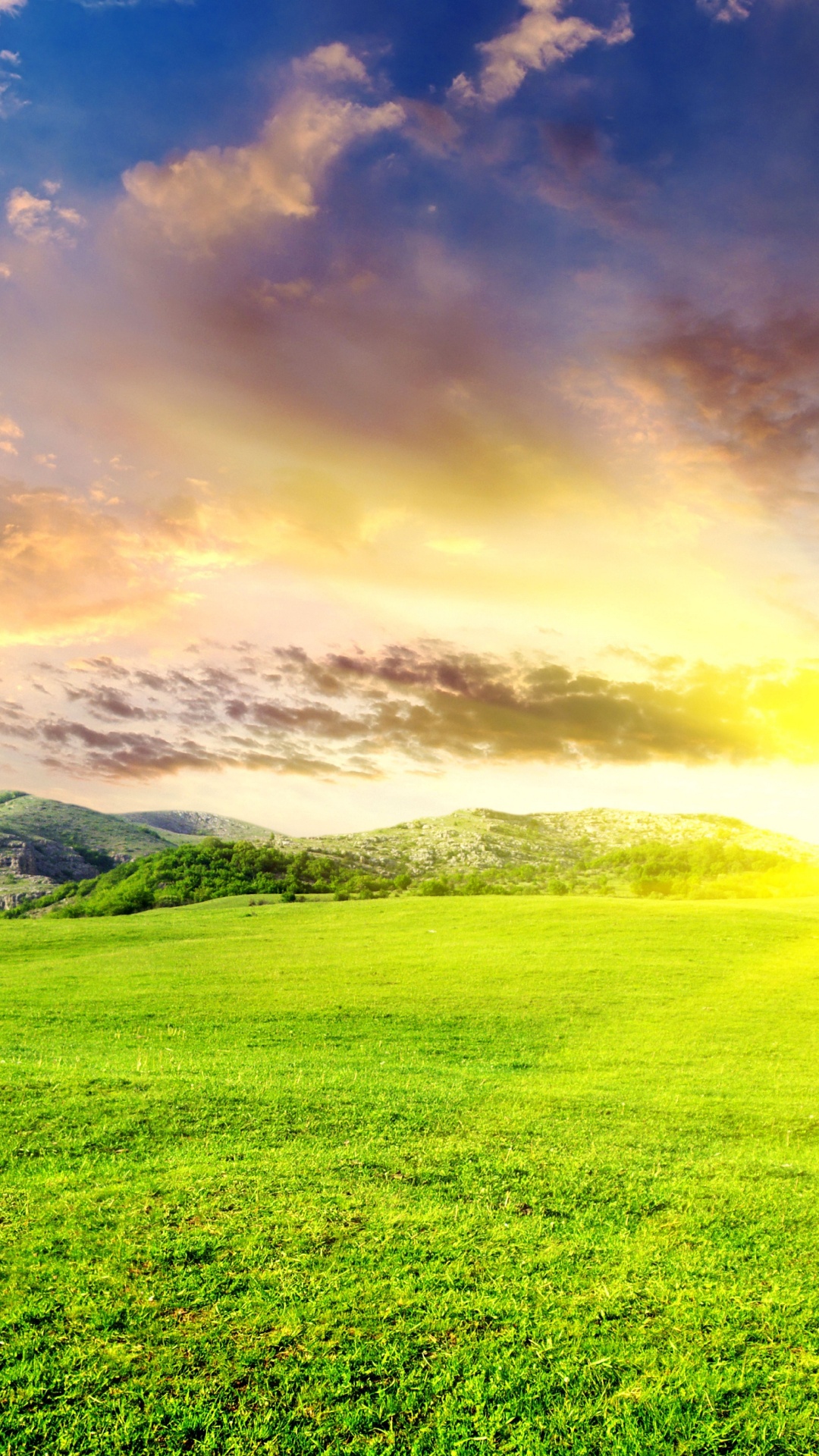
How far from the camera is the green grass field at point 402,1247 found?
21.7 ft

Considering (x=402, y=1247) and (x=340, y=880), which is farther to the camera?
(x=340, y=880)

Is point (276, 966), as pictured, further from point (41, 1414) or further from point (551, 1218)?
point (41, 1414)

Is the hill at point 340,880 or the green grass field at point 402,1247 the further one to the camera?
the hill at point 340,880

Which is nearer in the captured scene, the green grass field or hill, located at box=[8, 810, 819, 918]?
the green grass field

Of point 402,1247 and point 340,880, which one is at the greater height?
point 402,1247

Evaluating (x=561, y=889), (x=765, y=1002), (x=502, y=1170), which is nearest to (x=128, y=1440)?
(x=502, y=1170)

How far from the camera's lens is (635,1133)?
16531mm

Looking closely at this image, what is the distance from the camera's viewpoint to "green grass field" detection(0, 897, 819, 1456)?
6613 mm

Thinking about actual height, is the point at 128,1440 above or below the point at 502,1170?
above

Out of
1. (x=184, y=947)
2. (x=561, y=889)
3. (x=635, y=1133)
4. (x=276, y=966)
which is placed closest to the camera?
(x=635, y=1133)

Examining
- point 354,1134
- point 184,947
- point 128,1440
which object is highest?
point 128,1440

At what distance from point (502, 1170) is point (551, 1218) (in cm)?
196

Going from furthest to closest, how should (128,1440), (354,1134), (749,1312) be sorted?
(354,1134)
(749,1312)
(128,1440)

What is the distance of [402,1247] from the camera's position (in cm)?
942
